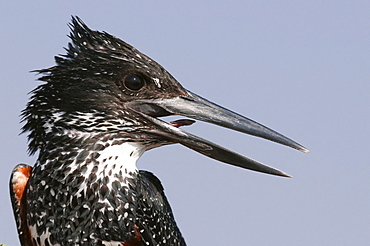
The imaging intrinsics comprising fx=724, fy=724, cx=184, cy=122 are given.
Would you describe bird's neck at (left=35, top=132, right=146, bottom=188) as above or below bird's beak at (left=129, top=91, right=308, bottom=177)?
below

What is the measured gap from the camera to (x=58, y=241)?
5891 mm

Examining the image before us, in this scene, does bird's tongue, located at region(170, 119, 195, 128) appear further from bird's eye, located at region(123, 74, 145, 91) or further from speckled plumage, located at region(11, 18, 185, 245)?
bird's eye, located at region(123, 74, 145, 91)

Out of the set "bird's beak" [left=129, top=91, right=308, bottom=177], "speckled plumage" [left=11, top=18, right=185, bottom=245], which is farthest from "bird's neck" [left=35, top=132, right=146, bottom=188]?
"bird's beak" [left=129, top=91, right=308, bottom=177]

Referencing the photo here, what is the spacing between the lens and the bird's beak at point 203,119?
6.00 m

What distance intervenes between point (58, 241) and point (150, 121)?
123 cm

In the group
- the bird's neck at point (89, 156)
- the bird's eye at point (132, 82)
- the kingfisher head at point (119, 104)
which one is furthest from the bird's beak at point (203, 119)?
the bird's neck at point (89, 156)

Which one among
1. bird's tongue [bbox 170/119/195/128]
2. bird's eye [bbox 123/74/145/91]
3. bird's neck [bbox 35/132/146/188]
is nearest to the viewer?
bird's neck [bbox 35/132/146/188]

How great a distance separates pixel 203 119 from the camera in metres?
6.07

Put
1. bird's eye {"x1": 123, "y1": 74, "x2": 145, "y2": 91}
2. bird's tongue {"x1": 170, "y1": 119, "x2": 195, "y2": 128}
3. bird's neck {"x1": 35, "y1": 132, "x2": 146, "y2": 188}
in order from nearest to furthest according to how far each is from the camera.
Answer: bird's neck {"x1": 35, "y1": 132, "x2": 146, "y2": 188} < bird's eye {"x1": 123, "y1": 74, "x2": 145, "y2": 91} < bird's tongue {"x1": 170, "y1": 119, "x2": 195, "y2": 128}

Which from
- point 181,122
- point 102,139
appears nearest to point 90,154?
point 102,139

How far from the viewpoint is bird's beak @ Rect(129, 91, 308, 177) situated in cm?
600

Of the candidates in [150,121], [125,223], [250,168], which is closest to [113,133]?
[150,121]

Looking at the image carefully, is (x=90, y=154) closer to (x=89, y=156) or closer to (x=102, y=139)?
(x=89, y=156)

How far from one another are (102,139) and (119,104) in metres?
0.33
